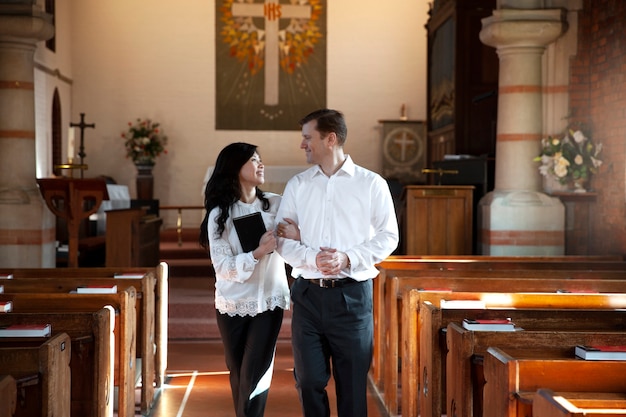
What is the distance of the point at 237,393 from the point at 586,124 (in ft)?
17.8

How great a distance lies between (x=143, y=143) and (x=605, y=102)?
7.92 meters

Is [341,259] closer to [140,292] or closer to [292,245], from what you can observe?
[292,245]

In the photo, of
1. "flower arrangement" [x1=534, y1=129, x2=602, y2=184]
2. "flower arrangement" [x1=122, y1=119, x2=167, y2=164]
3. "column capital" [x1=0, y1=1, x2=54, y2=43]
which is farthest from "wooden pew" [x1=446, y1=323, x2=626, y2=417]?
"flower arrangement" [x1=122, y1=119, x2=167, y2=164]

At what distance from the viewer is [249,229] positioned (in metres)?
3.94

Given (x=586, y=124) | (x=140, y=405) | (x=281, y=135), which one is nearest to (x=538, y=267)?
(x=586, y=124)


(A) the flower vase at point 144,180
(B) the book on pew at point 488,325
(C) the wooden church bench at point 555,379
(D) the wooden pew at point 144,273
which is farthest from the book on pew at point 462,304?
(A) the flower vase at point 144,180

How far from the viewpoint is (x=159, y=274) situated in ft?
19.4

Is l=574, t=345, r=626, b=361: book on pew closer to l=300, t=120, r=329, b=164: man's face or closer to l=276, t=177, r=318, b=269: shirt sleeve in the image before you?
l=276, t=177, r=318, b=269: shirt sleeve

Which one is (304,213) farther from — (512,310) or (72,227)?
(72,227)

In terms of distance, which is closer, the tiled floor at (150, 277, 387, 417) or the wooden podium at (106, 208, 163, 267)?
the tiled floor at (150, 277, 387, 417)

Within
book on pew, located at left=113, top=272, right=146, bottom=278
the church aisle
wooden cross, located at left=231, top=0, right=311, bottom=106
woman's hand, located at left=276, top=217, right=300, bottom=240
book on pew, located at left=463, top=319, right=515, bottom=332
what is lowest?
the church aisle

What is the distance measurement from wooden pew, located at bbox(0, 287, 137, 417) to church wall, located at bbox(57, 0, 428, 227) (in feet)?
32.1

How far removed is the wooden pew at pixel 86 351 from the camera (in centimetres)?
386

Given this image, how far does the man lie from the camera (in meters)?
3.68
